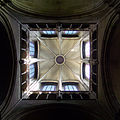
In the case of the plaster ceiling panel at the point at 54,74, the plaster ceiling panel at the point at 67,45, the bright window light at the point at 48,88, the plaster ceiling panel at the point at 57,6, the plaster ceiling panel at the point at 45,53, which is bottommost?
the bright window light at the point at 48,88

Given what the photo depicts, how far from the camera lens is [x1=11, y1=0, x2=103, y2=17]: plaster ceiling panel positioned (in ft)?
26.3

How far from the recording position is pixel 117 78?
7395 mm

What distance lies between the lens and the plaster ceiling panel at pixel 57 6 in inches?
315

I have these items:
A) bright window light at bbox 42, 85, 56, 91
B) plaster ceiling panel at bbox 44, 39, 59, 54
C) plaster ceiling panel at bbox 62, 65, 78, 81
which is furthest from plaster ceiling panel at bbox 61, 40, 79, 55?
bright window light at bbox 42, 85, 56, 91

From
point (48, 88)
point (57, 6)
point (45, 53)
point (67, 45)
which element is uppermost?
point (57, 6)

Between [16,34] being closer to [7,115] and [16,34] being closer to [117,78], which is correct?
[7,115]

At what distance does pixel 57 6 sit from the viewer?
863 centimetres

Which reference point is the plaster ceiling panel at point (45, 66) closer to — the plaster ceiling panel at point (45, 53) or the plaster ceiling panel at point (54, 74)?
the plaster ceiling panel at point (54, 74)

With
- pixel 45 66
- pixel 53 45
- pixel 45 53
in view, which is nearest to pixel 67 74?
pixel 45 66

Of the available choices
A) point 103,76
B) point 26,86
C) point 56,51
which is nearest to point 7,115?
point 26,86

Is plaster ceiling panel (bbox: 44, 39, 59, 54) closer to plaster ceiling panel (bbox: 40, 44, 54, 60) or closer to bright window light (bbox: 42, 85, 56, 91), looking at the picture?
plaster ceiling panel (bbox: 40, 44, 54, 60)

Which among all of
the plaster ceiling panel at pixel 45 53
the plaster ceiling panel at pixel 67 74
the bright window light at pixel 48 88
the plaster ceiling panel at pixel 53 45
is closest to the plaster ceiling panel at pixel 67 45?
the plaster ceiling panel at pixel 53 45

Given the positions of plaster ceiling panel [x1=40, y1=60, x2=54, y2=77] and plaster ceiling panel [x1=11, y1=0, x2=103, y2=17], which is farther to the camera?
plaster ceiling panel [x1=40, y1=60, x2=54, y2=77]

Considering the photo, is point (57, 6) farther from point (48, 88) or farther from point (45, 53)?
point (45, 53)
